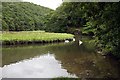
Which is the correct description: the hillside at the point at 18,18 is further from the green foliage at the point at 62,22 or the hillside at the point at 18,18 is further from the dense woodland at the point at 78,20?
the green foliage at the point at 62,22

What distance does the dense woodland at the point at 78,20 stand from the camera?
54.6 ft

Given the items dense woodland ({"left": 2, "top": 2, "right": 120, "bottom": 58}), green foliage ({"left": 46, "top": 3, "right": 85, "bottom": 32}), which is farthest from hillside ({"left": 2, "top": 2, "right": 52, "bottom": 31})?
green foliage ({"left": 46, "top": 3, "right": 85, "bottom": 32})

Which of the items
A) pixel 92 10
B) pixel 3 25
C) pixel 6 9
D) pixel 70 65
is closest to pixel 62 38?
pixel 70 65

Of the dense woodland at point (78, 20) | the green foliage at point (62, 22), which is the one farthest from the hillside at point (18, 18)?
the green foliage at point (62, 22)

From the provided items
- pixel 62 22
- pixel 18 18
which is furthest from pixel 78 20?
pixel 18 18

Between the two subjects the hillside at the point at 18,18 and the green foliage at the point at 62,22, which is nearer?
the green foliage at the point at 62,22

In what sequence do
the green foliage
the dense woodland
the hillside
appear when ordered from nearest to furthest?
the dense woodland → the green foliage → the hillside

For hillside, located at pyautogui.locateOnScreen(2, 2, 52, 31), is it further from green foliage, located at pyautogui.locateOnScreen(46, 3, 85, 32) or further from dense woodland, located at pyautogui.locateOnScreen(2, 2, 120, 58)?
green foliage, located at pyautogui.locateOnScreen(46, 3, 85, 32)

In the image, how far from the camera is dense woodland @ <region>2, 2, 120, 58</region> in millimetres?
16633

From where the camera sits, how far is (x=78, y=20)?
7600 centimetres

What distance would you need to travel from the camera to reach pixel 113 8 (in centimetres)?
1509

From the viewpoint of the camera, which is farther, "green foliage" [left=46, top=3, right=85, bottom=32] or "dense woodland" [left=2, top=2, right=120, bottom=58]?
"green foliage" [left=46, top=3, right=85, bottom=32]

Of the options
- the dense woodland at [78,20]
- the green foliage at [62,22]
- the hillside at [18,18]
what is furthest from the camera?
the hillside at [18,18]

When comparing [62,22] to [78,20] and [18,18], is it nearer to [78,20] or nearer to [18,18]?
[78,20]
